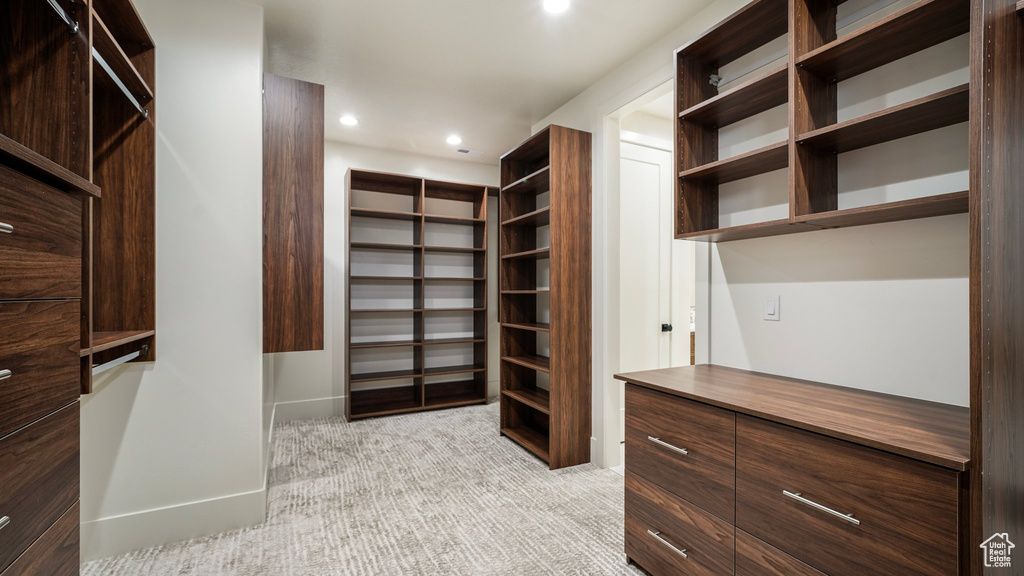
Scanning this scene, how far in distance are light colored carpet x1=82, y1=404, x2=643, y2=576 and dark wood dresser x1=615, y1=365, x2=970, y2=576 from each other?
47 centimetres

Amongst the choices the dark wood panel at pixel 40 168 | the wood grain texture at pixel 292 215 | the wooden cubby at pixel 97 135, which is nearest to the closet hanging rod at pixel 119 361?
the wooden cubby at pixel 97 135

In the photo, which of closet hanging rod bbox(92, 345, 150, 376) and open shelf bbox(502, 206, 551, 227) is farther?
open shelf bbox(502, 206, 551, 227)

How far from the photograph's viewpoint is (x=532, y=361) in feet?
11.0

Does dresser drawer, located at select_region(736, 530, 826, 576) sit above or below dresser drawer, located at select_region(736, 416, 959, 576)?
below

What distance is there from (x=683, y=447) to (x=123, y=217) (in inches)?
98.7

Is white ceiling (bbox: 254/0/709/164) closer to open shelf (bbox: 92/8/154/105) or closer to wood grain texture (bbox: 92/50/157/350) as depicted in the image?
open shelf (bbox: 92/8/154/105)

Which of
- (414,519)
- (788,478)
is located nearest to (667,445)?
(788,478)

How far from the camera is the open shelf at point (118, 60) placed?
1495mm

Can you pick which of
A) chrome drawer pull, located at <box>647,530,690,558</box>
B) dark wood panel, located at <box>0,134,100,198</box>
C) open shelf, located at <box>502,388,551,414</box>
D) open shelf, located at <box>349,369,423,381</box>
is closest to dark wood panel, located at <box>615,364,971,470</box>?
chrome drawer pull, located at <box>647,530,690,558</box>

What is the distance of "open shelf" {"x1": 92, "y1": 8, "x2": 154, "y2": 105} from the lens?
4.91ft

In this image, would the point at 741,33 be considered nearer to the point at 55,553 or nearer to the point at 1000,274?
the point at 1000,274

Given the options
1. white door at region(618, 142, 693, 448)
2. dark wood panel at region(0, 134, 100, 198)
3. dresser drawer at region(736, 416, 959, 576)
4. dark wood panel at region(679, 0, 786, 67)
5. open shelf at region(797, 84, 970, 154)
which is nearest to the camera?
dark wood panel at region(0, 134, 100, 198)

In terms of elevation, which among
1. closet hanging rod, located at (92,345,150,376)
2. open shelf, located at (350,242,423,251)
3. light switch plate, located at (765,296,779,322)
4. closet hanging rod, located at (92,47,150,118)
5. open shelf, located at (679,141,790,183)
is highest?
closet hanging rod, located at (92,47,150,118)

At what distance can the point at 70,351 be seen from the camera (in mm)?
1011
